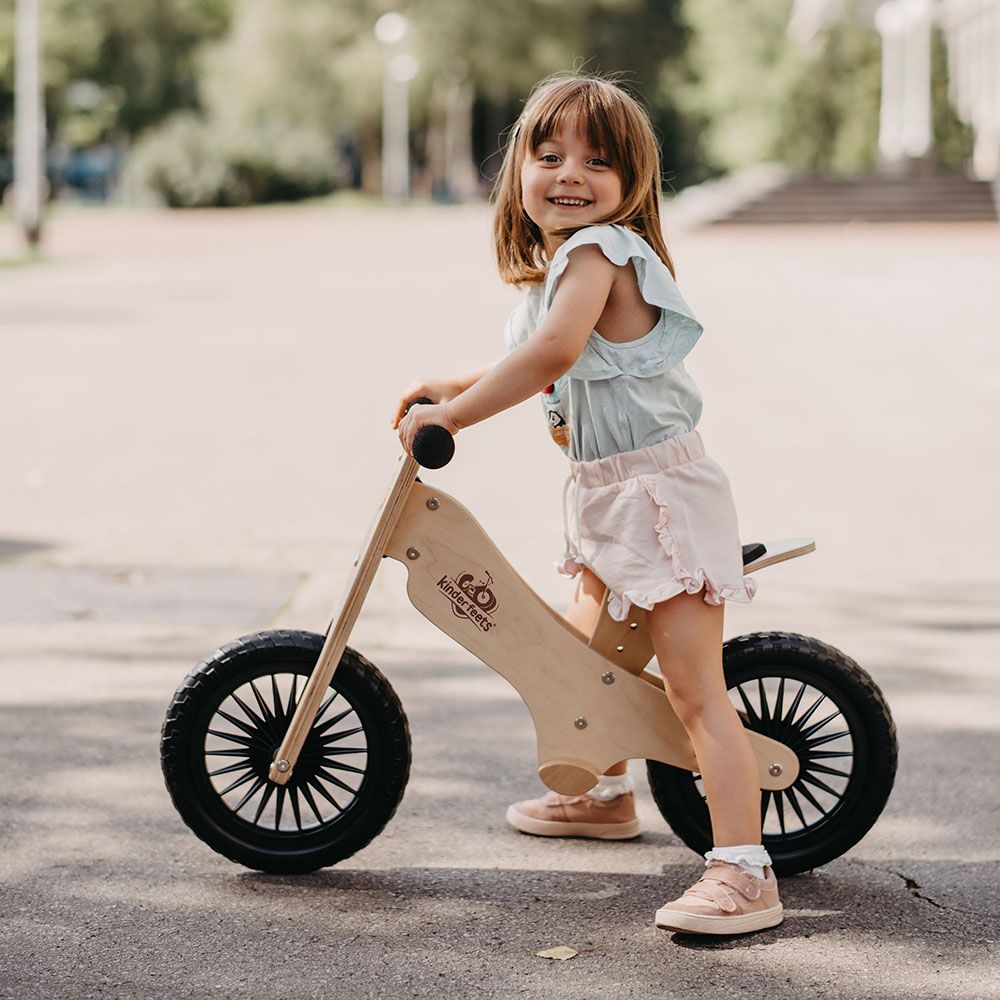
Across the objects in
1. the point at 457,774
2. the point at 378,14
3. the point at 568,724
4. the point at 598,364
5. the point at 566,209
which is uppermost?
the point at 378,14

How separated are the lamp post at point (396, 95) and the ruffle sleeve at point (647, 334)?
59383mm

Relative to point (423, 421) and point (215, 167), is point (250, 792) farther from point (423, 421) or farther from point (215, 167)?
point (215, 167)

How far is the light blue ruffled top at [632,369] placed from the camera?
10.5 ft

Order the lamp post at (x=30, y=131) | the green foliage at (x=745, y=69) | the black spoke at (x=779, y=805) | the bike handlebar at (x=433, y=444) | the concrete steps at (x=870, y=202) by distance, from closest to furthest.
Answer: the bike handlebar at (x=433, y=444)
the black spoke at (x=779, y=805)
the lamp post at (x=30, y=131)
the concrete steps at (x=870, y=202)
the green foliage at (x=745, y=69)

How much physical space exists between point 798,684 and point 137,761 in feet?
5.64

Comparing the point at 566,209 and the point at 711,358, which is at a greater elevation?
the point at 566,209

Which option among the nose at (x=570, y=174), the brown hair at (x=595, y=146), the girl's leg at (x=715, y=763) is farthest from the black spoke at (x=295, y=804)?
the nose at (x=570, y=174)

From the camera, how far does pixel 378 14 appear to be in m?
64.7

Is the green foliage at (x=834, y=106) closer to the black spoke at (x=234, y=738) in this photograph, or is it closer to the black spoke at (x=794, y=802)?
the black spoke at (x=794, y=802)

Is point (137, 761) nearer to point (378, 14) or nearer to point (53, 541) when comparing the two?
point (53, 541)

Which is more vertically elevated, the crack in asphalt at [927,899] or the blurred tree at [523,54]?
the blurred tree at [523,54]

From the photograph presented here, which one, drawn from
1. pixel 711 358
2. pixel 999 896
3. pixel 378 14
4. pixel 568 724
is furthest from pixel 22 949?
pixel 378 14

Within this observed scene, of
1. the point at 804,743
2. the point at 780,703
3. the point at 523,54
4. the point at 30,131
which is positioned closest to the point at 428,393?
the point at 780,703

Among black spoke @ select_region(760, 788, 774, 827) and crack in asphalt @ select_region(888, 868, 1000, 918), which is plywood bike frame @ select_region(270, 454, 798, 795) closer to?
black spoke @ select_region(760, 788, 774, 827)
